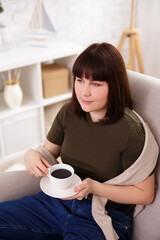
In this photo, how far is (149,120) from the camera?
1102 mm

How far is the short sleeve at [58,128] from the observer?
120 cm

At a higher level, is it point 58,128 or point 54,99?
point 58,128

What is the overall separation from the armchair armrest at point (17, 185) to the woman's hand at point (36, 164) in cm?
6

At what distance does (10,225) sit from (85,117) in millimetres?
487

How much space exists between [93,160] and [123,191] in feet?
0.51

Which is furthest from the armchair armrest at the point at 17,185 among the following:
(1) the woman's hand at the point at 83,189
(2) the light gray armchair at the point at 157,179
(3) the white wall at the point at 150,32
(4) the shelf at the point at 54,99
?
(3) the white wall at the point at 150,32

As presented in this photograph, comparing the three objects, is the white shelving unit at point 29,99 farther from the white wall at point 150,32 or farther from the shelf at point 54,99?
the white wall at point 150,32

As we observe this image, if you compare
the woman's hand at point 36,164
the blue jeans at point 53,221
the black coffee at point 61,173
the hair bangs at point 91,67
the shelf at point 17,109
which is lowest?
the shelf at point 17,109

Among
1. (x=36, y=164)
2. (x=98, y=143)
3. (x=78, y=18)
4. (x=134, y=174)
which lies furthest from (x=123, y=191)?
(x=78, y=18)

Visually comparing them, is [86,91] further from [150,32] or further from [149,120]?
[150,32]

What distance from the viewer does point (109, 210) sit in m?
1.09

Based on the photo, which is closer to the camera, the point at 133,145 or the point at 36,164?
the point at 133,145

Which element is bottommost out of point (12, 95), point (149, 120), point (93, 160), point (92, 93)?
point (12, 95)

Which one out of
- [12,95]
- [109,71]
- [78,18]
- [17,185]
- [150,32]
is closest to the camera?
[109,71]
